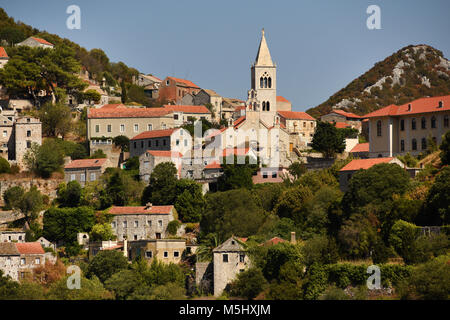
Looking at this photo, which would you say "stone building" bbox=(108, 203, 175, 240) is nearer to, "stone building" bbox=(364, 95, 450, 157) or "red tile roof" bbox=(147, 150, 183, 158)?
"red tile roof" bbox=(147, 150, 183, 158)

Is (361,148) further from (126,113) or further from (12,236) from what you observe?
(12,236)

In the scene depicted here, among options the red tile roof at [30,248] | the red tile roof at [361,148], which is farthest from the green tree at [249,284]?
the red tile roof at [361,148]

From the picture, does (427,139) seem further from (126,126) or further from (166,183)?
(126,126)

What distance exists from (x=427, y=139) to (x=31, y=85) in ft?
134

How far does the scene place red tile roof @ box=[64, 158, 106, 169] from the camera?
72125 mm

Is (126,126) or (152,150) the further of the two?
(126,126)

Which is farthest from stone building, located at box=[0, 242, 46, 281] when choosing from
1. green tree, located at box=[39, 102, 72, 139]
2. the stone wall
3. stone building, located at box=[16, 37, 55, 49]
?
stone building, located at box=[16, 37, 55, 49]

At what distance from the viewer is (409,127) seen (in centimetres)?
6688

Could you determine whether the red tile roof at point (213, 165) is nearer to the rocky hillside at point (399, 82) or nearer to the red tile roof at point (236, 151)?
the red tile roof at point (236, 151)

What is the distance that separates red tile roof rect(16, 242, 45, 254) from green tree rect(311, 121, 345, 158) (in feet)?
91.6

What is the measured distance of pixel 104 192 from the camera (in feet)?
224
